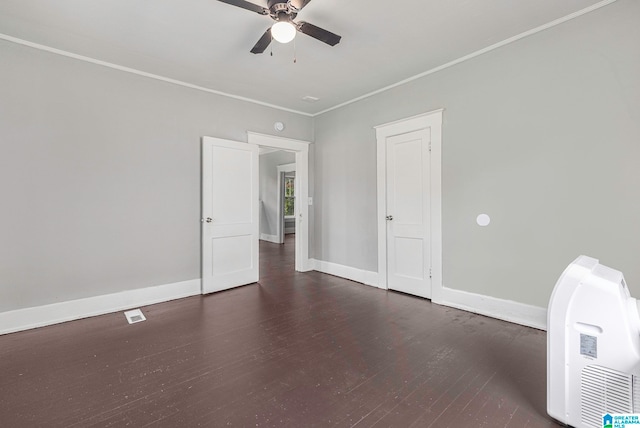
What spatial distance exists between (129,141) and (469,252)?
4137 millimetres

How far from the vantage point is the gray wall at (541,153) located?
2426 millimetres

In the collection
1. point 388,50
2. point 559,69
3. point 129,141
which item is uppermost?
point 388,50

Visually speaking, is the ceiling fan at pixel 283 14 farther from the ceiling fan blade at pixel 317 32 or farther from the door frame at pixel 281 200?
the door frame at pixel 281 200

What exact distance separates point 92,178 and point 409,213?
378 cm

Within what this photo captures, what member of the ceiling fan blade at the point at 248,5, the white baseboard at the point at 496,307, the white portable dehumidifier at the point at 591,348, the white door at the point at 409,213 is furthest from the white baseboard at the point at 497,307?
the ceiling fan blade at the point at 248,5

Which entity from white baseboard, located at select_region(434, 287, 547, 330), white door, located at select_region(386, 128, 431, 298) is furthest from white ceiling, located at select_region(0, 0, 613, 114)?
white baseboard, located at select_region(434, 287, 547, 330)

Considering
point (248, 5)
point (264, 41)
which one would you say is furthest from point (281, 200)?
point (248, 5)

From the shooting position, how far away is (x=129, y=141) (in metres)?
3.52

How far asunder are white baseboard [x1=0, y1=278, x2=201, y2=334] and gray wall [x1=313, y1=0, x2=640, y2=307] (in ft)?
11.1

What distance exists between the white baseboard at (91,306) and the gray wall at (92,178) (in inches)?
3.3

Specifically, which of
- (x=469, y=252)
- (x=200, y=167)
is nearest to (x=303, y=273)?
(x=200, y=167)

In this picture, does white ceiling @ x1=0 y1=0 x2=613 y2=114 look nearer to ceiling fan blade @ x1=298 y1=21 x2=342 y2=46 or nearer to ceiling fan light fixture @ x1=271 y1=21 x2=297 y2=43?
ceiling fan blade @ x1=298 y1=21 x2=342 y2=46

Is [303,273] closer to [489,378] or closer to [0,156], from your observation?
[489,378]

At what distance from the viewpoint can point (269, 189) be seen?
9.15 m
